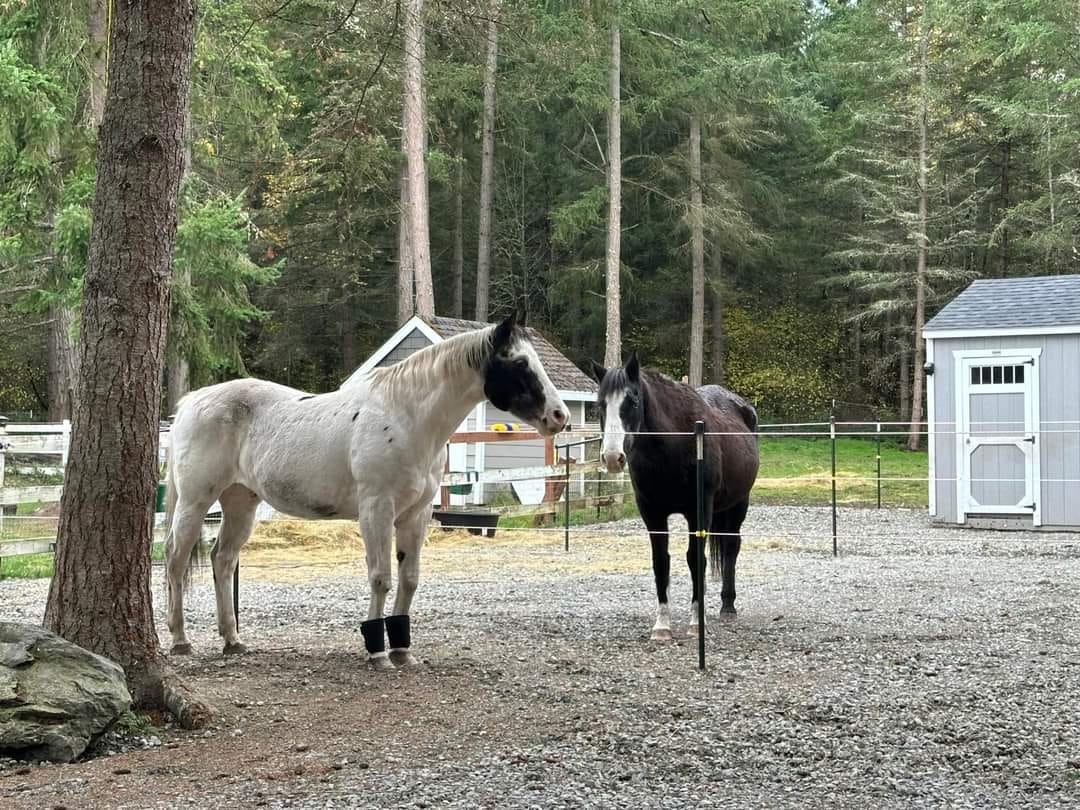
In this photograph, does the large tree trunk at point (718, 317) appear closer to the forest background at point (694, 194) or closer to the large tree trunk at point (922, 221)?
the forest background at point (694, 194)

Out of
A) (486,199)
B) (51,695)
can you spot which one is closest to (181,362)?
(486,199)

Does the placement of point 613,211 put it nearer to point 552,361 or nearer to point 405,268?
point 405,268

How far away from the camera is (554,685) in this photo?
5.40 meters

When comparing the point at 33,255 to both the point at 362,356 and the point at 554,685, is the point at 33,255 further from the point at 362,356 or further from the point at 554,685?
the point at 362,356

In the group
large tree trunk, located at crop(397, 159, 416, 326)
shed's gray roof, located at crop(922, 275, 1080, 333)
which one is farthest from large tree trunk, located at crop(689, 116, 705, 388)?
shed's gray roof, located at crop(922, 275, 1080, 333)

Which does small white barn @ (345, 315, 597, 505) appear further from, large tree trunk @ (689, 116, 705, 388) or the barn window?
large tree trunk @ (689, 116, 705, 388)

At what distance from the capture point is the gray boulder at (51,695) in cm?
402

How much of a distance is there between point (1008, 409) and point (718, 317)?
48.8 feet

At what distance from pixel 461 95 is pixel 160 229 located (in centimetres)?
1986

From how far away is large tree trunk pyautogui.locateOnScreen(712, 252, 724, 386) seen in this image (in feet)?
92.4

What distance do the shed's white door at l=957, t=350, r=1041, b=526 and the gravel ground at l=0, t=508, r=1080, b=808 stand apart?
17.6 ft

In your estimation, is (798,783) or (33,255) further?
(33,255)

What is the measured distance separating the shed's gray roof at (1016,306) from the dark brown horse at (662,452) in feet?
27.4

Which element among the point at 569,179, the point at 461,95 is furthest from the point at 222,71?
the point at 569,179
